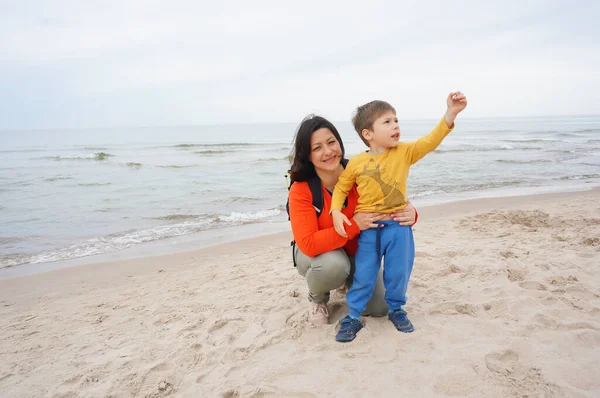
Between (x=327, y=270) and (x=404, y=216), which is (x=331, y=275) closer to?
(x=327, y=270)

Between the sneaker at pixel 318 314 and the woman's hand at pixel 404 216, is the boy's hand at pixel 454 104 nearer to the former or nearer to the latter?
the woman's hand at pixel 404 216

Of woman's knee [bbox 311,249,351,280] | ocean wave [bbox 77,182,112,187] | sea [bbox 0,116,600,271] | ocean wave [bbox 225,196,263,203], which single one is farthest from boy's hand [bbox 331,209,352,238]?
ocean wave [bbox 77,182,112,187]

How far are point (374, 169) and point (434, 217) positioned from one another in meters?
5.25

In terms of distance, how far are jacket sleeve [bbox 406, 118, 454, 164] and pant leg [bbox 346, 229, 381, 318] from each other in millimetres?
607

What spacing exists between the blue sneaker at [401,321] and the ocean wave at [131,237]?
5.36m

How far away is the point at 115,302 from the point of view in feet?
13.9

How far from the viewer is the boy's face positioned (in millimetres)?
2678

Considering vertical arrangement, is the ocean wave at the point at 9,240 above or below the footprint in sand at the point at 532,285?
below

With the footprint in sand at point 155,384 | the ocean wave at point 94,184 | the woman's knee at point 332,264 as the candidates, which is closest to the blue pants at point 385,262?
the woman's knee at point 332,264

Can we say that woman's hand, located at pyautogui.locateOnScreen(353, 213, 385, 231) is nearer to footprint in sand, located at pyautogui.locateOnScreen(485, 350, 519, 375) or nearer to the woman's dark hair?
the woman's dark hair

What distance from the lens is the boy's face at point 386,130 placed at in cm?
268

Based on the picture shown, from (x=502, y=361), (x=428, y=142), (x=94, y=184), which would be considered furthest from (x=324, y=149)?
(x=94, y=184)

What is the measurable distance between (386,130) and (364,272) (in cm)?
102

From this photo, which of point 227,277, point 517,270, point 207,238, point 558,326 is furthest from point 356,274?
point 207,238
